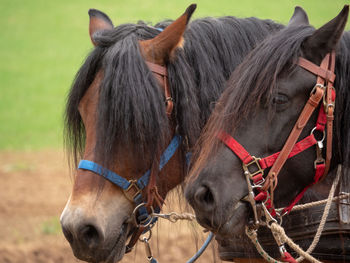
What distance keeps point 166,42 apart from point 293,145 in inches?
39.2

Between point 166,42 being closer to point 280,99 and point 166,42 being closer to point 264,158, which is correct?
point 280,99

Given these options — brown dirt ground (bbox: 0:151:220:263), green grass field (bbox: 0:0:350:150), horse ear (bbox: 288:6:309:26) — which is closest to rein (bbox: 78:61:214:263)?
brown dirt ground (bbox: 0:151:220:263)

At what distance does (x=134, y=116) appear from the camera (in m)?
Answer: 2.76

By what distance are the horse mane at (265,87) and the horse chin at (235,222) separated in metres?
0.27

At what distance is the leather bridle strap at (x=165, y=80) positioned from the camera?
2912 mm

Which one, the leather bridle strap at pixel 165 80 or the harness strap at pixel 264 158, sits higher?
the leather bridle strap at pixel 165 80

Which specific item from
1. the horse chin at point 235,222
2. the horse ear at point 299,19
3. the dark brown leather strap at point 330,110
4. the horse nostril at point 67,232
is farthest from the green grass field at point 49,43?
the dark brown leather strap at point 330,110

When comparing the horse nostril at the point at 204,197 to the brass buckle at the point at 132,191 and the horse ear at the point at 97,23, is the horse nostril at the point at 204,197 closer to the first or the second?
the brass buckle at the point at 132,191

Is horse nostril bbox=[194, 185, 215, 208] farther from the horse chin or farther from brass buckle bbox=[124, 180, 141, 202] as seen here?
brass buckle bbox=[124, 180, 141, 202]

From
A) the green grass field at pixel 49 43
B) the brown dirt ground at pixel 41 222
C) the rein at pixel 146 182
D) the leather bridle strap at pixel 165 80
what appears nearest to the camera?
the rein at pixel 146 182

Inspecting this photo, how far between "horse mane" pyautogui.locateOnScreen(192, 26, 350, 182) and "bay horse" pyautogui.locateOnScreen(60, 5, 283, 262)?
35 cm

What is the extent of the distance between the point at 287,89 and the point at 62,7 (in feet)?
96.5

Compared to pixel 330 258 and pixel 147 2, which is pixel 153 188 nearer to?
pixel 330 258

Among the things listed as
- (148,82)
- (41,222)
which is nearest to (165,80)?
(148,82)
